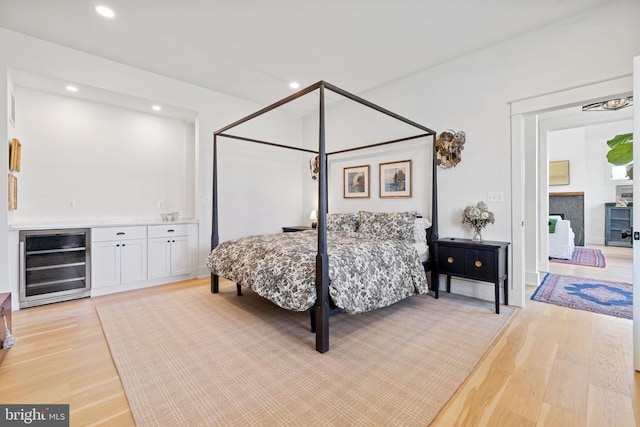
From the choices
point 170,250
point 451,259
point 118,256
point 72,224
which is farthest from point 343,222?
point 72,224

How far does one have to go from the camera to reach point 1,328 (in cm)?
214

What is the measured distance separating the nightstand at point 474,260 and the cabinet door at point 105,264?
A: 412 centimetres

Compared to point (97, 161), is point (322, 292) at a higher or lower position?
lower

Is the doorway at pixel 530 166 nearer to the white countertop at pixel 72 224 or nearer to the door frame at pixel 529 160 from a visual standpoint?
the door frame at pixel 529 160

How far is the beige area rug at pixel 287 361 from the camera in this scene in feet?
5.18

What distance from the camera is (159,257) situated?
13.5 ft

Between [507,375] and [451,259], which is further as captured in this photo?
[451,259]

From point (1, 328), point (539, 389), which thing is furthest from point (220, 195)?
point (539, 389)

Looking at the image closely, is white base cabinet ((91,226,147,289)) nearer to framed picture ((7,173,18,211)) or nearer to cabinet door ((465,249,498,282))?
framed picture ((7,173,18,211))

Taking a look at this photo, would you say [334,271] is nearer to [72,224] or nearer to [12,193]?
[72,224]

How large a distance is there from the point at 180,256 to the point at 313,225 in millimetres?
2297

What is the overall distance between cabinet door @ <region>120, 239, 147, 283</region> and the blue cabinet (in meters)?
10.3

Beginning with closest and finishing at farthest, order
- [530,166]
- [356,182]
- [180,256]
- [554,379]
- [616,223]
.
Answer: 1. [554,379]
2. [530,166]
3. [180,256]
4. [356,182]
5. [616,223]

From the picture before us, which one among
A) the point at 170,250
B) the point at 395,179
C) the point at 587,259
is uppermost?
the point at 395,179
